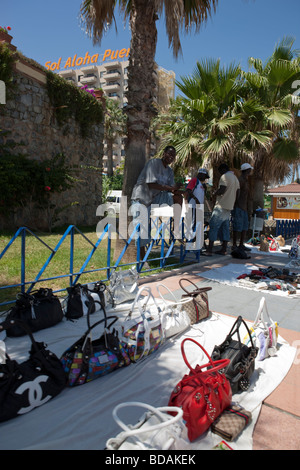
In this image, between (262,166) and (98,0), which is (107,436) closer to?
(98,0)

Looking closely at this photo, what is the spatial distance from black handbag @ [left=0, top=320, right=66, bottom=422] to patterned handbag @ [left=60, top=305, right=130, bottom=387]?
3.3 inches

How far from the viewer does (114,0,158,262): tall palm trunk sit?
579 centimetres

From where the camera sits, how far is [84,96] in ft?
36.4

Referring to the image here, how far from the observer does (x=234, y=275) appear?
5.76m

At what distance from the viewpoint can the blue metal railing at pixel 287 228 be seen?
10977 millimetres

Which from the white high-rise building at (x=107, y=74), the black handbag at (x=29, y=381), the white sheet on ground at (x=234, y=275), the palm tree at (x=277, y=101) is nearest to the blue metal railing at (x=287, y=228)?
the palm tree at (x=277, y=101)

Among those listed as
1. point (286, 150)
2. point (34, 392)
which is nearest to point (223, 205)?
point (286, 150)

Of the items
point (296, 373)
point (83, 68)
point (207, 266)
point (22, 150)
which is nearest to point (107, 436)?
point (296, 373)

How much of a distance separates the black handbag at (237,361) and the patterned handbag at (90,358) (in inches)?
31.4

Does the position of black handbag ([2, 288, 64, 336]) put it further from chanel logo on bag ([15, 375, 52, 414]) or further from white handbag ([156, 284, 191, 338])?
white handbag ([156, 284, 191, 338])

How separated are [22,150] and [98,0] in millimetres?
4774

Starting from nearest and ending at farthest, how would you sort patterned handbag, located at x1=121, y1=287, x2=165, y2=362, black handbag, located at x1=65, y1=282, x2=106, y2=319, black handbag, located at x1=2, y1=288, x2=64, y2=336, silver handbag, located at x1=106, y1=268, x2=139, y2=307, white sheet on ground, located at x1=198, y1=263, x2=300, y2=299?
patterned handbag, located at x1=121, y1=287, x2=165, y2=362 < black handbag, located at x1=2, y1=288, x2=64, y2=336 < black handbag, located at x1=65, y1=282, x2=106, y2=319 < silver handbag, located at x1=106, y1=268, x2=139, y2=307 < white sheet on ground, located at x1=198, y1=263, x2=300, y2=299

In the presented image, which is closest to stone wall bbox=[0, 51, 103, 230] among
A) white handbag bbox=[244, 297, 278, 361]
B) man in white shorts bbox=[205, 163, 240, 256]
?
man in white shorts bbox=[205, 163, 240, 256]
